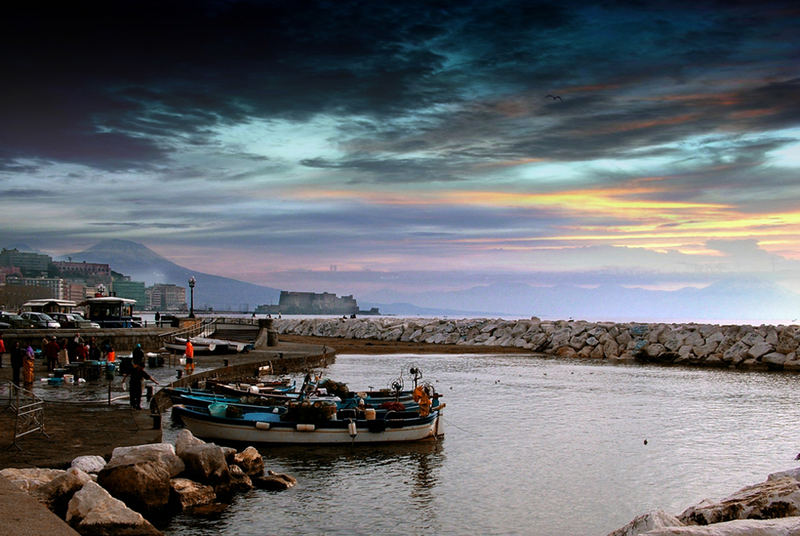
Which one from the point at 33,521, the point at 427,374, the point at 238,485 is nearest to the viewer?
the point at 33,521

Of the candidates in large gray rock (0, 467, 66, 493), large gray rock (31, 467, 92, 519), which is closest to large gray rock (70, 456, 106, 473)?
large gray rock (0, 467, 66, 493)

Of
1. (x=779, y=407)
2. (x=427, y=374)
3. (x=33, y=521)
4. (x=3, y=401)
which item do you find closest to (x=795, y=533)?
(x=33, y=521)

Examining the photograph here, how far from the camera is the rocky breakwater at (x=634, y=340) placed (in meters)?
58.8

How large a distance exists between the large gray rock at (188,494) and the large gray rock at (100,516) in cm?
275

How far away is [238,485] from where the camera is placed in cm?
1834

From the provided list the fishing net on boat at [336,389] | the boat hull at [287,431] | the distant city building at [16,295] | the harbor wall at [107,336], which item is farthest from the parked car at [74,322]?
the distant city building at [16,295]

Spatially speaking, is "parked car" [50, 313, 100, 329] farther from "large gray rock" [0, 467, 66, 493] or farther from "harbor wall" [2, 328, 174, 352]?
"large gray rock" [0, 467, 66, 493]

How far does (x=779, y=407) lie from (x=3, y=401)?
34159 mm

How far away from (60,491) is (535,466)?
45.9 ft

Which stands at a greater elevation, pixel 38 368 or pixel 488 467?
pixel 38 368

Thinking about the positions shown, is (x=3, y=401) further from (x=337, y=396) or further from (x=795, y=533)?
(x=795, y=533)

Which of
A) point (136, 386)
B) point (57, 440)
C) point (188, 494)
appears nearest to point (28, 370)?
point (136, 386)

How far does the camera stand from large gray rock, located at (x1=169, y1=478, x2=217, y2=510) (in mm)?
16328

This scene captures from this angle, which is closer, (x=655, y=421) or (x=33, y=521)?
(x=33, y=521)
